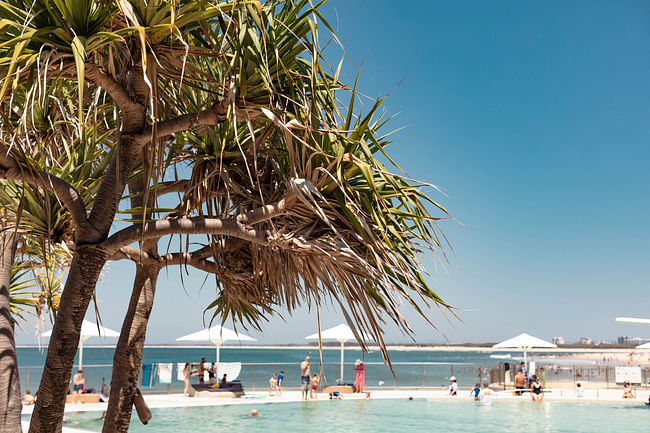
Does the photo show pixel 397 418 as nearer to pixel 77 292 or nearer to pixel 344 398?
pixel 344 398

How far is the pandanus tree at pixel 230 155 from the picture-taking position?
2.54 m

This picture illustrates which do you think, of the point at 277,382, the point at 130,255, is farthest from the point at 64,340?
the point at 277,382

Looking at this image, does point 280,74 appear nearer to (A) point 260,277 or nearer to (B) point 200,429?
(A) point 260,277

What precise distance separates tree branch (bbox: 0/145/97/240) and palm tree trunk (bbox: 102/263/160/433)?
1293 mm

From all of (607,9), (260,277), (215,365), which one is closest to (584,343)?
(607,9)

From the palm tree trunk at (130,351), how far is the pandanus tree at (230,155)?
0.02 m

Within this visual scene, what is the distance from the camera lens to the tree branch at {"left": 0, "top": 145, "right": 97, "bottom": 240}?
2652 mm

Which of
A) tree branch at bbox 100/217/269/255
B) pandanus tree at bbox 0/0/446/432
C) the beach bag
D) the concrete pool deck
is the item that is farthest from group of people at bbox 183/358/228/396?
tree branch at bbox 100/217/269/255

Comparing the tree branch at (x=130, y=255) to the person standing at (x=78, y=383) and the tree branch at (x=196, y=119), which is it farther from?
the person standing at (x=78, y=383)

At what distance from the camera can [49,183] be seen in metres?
2.76

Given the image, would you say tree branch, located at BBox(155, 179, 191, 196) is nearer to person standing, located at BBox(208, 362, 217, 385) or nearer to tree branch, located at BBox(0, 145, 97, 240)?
tree branch, located at BBox(0, 145, 97, 240)

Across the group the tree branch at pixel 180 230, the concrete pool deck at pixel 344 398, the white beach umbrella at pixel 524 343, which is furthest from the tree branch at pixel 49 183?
the white beach umbrella at pixel 524 343

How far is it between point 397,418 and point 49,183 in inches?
494

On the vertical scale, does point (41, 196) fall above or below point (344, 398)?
above
